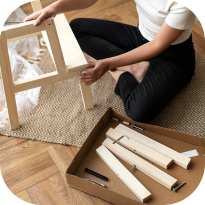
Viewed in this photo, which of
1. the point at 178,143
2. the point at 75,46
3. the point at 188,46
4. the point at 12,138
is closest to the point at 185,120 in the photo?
the point at 178,143

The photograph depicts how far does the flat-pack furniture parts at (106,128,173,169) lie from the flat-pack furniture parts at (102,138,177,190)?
2 cm

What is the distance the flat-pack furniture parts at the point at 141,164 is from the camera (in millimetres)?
861

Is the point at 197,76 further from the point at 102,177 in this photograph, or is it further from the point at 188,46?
the point at 102,177

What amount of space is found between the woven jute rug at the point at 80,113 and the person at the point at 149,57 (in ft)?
0.29

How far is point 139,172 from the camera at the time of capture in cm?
92

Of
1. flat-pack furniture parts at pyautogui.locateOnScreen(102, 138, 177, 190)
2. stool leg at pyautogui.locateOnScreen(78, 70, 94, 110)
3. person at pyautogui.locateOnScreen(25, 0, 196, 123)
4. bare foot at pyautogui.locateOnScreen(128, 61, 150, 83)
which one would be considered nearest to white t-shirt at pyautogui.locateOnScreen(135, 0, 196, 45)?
person at pyautogui.locateOnScreen(25, 0, 196, 123)

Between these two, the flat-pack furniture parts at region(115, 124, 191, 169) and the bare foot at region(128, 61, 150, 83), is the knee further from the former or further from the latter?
the flat-pack furniture parts at region(115, 124, 191, 169)

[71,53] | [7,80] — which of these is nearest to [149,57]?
[71,53]

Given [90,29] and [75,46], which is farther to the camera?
[90,29]

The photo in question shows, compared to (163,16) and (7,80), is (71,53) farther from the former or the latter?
(163,16)

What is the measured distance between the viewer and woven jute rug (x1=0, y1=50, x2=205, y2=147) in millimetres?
1142

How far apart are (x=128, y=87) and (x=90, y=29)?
1.40ft

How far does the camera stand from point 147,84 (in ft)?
3.70

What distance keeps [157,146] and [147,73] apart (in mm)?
360
